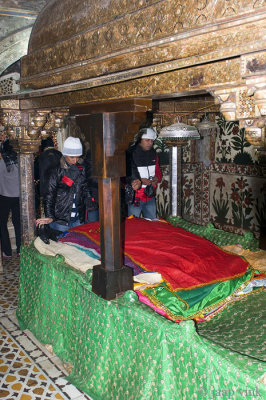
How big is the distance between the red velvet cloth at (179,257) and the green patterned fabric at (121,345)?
55 cm

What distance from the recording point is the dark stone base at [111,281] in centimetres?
332

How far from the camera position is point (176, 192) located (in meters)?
6.46

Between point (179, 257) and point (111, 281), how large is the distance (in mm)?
777

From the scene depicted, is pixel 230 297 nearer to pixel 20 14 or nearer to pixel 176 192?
pixel 176 192

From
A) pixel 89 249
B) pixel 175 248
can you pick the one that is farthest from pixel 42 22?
pixel 175 248

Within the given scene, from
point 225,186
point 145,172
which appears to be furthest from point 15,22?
point 225,186

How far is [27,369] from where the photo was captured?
3.81 metres

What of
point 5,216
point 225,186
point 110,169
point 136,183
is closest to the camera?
point 110,169

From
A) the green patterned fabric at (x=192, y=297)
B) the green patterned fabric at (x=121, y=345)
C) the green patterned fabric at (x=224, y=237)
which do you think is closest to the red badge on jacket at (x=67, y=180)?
the green patterned fabric at (x=121, y=345)

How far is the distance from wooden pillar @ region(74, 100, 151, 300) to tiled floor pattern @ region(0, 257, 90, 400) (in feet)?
3.06

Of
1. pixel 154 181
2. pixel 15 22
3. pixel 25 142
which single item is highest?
pixel 15 22

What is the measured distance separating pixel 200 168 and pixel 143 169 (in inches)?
107

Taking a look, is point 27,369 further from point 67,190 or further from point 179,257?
point 67,190

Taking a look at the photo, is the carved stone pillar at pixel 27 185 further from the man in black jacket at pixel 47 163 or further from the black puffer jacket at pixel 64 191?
the man in black jacket at pixel 47 163
